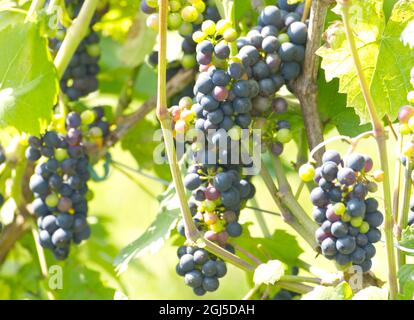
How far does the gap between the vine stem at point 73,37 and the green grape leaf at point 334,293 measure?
2.34 feet

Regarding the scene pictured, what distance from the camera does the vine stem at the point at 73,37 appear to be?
5.56ft

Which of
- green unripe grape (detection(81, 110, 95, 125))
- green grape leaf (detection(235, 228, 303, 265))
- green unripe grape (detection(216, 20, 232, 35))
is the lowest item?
green grape leaf (detection(235, 228, 303, 265))

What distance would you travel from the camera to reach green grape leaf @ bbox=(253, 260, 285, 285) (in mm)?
1352

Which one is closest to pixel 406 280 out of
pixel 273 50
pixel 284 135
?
pixel 284 135

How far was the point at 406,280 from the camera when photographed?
129cm

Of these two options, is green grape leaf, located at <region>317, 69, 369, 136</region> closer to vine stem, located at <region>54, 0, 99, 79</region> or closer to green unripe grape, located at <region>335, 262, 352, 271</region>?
green unripe grape, located at <region>335, 262, 352, 271</region>

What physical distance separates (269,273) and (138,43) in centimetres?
79

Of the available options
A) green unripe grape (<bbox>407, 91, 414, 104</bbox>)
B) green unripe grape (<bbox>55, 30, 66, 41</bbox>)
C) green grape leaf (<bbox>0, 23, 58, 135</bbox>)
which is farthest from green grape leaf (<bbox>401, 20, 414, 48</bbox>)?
green unripe grape (<bbox>55, 30, 66, 41</bbox>)

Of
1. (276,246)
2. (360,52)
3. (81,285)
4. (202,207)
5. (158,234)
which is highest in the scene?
(360,52)

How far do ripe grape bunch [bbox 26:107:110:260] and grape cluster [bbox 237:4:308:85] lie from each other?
440 millimetres

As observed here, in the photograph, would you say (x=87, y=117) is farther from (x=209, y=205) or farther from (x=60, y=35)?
(x=209, y=205)

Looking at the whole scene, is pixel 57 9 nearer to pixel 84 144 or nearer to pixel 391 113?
pixel 84 144

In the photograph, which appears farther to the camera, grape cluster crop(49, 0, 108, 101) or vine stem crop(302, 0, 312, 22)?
grape cluster crop(49, 0, 108, 101)

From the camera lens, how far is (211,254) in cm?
145
